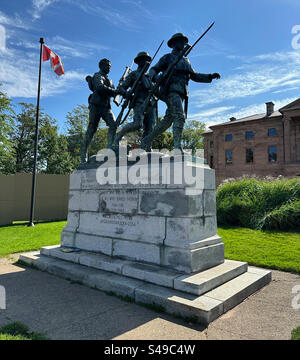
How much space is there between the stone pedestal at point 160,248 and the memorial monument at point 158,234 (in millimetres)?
17

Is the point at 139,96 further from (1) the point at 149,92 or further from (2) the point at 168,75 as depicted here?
(2) the point at 168,75

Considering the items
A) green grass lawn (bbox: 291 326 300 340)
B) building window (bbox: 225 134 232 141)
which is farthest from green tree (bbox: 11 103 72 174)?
green grass lawn (bbox: 291 326 300 340)

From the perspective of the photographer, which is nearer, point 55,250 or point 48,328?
point 48,328

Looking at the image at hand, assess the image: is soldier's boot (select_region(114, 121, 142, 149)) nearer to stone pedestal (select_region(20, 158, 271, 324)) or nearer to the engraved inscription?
stone pedestal (select_region(20, 158, 271, 324))

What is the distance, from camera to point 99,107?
7.37 m

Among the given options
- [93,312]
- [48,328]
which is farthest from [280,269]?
[48,328]

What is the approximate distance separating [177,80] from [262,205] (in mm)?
7558

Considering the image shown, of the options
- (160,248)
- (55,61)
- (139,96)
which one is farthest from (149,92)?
(55,61)

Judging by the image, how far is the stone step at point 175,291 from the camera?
364 cm

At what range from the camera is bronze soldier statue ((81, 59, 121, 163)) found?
705 cm

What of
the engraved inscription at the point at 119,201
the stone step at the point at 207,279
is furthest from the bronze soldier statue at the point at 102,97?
the stone step at the point at 207,279

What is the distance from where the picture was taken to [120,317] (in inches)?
144

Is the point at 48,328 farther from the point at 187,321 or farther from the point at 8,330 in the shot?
the point at 187,321

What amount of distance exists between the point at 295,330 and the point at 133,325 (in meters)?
2.05
